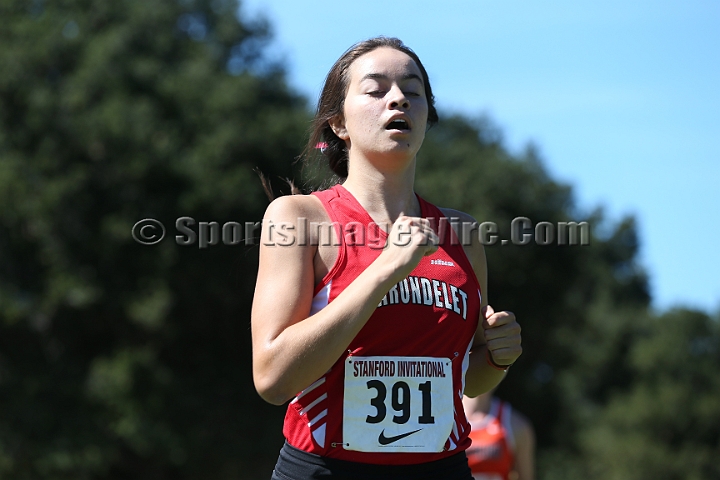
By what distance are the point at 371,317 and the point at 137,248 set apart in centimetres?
1616

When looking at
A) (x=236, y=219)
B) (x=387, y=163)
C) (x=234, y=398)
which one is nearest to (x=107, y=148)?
(x=236, y=219)

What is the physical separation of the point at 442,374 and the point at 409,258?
411 mm

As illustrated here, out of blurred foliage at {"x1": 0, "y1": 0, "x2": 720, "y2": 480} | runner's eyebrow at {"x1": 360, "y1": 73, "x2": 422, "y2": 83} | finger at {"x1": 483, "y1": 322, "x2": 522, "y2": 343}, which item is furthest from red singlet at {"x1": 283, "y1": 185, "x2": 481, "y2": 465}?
blurred foliage at {"x1": 0, "y1": 0, "x2": 720, "y2": 480}

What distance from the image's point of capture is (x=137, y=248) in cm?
1789

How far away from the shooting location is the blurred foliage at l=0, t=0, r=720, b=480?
663 inches

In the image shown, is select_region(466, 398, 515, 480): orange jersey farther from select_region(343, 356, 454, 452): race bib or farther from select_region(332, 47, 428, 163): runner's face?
select_region(332, 47, 428, 163): runner's face

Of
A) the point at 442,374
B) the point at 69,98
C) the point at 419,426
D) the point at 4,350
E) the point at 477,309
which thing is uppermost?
the point at 69,98

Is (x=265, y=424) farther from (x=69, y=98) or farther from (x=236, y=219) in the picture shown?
(x=69, y=98)

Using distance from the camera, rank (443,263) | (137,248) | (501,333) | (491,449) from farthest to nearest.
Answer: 1. (137,248)
2. (491,449)
3. (501,333)
4. (443,263)

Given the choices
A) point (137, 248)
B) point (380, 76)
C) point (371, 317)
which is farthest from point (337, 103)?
point (137, 248)

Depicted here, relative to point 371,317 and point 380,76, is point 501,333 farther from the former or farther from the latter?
point 380,76

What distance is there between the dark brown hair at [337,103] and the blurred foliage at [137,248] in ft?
40.7

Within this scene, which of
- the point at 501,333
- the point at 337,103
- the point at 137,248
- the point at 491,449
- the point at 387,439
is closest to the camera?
the point at 387,439

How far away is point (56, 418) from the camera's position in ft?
54.2
